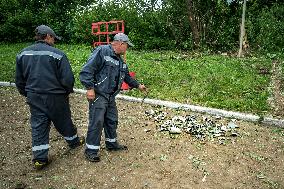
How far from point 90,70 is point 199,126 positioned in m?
2.39

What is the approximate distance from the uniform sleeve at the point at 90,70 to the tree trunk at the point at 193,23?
8.96m

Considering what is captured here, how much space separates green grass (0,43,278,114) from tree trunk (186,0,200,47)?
1.17m

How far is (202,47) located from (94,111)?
8884 millimetres

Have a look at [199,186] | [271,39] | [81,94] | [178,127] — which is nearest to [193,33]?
[271,39]

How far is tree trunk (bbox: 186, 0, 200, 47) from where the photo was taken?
44.0 feet

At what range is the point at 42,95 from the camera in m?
5.12

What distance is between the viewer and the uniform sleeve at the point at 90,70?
16.3 feet

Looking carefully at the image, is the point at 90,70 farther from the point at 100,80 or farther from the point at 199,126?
the point at 199,126

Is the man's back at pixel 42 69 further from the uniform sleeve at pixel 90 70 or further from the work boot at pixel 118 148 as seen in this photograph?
the work boot at pixel 118 148

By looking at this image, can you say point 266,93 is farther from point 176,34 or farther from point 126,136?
point 176,34

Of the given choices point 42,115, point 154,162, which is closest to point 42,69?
point 42,115

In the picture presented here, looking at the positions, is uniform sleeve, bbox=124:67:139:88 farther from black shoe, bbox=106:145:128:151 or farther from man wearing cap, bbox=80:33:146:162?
black shoe, bbox=106:145:128:151

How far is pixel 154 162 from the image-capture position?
5281 millimetres

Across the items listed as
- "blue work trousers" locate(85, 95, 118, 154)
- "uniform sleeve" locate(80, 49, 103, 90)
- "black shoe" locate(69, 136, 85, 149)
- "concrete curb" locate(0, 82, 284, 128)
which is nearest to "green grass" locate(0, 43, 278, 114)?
"concrete curb" locate(0, 82, 284, 128)
